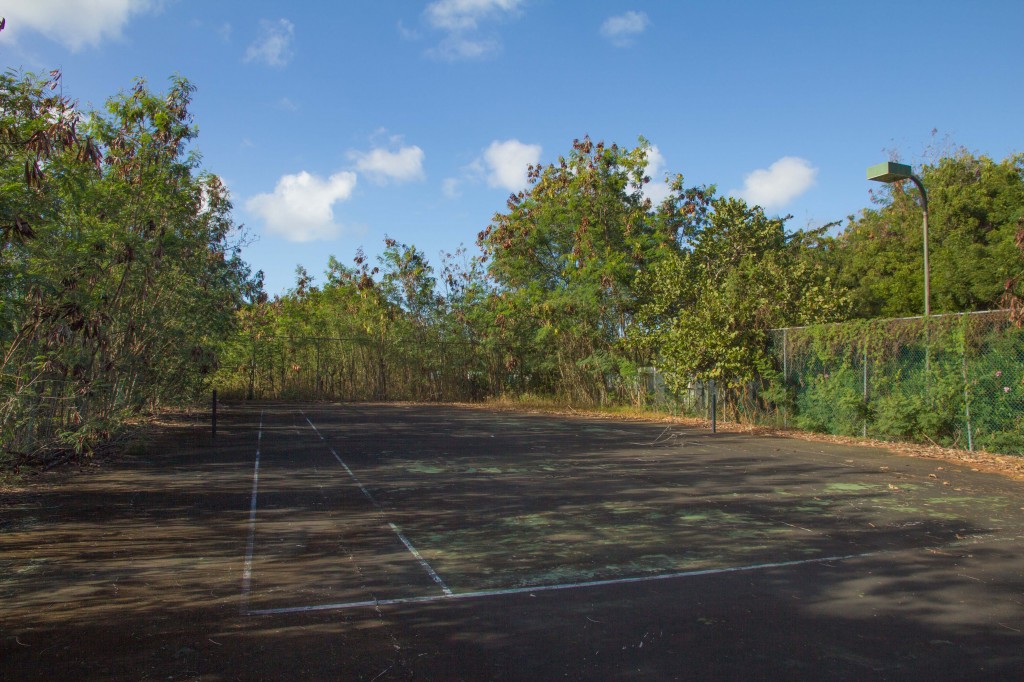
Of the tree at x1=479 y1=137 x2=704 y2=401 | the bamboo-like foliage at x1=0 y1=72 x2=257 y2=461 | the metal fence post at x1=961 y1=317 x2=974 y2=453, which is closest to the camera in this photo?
the bamboo-like foliage at x1=0 y1=72 x2=257 y2=461

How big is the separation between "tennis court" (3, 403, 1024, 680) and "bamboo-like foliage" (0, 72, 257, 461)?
1.45 m

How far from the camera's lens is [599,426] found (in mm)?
19609

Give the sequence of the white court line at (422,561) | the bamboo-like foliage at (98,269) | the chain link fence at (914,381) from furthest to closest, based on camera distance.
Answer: the chain link fence at (914,381)
the bamboo-like foliage at (98,269)
the white court line at (422,561)

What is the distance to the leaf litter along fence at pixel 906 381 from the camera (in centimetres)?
1233

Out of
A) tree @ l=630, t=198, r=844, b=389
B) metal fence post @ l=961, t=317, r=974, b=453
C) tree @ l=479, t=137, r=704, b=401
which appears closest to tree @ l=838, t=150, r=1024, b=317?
tree @ l=630, t=198, r=844, b=389

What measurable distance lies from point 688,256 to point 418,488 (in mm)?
16548

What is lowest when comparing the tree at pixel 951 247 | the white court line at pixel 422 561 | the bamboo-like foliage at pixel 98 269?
the white court line at pixel 422 561

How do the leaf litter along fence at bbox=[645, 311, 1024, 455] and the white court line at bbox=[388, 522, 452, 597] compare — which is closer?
the white court line at bbox=[388, 522, 452, 597]

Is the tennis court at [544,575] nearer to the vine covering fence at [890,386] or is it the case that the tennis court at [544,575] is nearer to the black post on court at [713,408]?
the vine covering fence at [890,386]

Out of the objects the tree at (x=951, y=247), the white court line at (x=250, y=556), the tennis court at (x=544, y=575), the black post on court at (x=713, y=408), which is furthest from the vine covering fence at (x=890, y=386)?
the white court line at (x=250, y=556)

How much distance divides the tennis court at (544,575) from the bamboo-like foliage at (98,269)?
145 cm

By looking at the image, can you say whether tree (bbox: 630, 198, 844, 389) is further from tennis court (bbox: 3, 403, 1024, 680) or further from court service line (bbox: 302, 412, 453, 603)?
court service line (bbox: 302, 412, 453, 603)

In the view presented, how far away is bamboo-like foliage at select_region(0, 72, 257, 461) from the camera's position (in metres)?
7.43

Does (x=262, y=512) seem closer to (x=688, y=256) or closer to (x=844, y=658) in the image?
(x=844, y=658)
